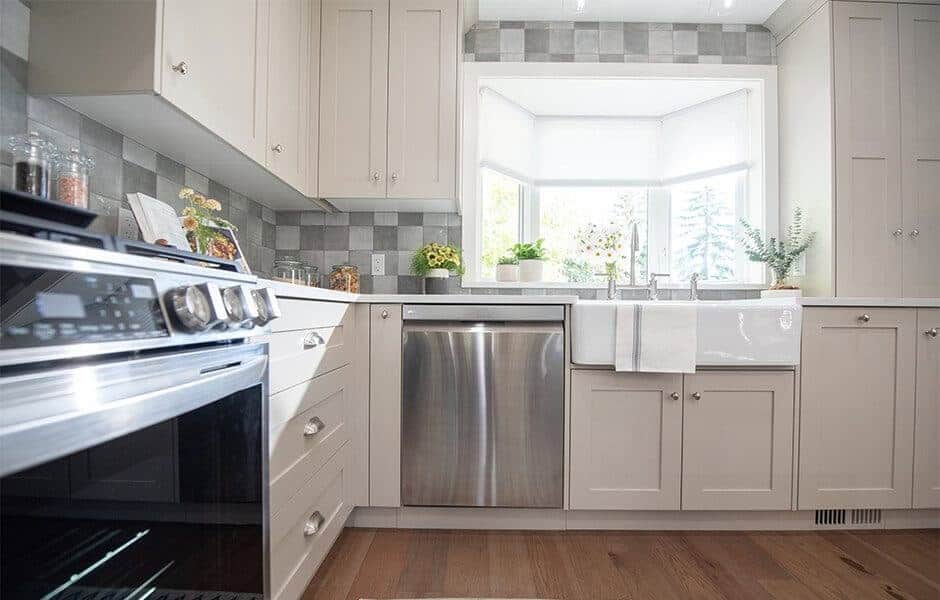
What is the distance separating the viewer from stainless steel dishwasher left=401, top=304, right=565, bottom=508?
1984 millimetres

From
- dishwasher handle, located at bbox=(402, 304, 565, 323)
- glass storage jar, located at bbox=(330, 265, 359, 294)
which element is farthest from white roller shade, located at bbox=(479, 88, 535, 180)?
dishwasher handle, located at bbox=(402, 304, 565, 323)

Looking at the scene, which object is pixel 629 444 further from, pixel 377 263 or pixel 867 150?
pixel 867 150

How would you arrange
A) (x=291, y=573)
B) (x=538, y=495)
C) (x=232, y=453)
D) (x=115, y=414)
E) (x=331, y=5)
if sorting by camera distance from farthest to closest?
(x=331, y=5) → (x=538, y=495) → (x=291, y=573) → (x=232, y=453) → (x=115, y=414)

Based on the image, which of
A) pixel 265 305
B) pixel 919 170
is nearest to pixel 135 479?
pixel 265 305

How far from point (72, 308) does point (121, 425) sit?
0.50 feet

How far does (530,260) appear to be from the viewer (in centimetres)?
264

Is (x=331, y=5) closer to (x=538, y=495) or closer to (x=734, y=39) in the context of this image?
(x=734, y=39)

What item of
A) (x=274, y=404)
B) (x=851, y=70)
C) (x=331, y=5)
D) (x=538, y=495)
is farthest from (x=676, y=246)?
(x=274, y=404)

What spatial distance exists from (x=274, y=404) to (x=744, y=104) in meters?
2.81

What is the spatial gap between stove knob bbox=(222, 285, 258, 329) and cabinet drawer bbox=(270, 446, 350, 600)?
1.76ft

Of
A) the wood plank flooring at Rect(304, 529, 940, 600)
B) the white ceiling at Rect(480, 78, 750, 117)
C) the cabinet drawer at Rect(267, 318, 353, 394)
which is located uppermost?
the white ceiling at Rect(480, 78, 750, 117)

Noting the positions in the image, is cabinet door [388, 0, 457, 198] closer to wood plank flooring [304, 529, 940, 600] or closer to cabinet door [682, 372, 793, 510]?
cabinet door [682, 372, 793, 510]

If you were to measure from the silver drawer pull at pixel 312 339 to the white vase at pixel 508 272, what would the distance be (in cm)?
123

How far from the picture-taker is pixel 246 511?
103cm
